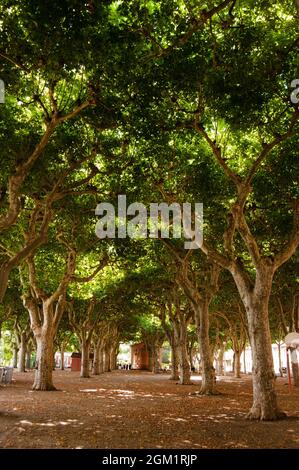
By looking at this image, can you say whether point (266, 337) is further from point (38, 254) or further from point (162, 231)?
point (38, 254)

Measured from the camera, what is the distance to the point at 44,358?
18.3 m

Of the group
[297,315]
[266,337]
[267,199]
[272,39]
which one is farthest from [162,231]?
[297,315]

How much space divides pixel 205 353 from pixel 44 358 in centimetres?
687

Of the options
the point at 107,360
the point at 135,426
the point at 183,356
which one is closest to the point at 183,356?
the point at 183,356

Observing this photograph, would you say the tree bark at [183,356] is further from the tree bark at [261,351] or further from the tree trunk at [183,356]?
the tree bark at [261,351]

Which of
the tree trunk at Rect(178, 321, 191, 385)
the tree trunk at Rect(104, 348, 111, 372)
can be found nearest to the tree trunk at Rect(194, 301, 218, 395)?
the tree trunk at Rect(178, 321, 191, 385)

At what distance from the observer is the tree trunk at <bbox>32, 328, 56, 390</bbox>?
18328 mm

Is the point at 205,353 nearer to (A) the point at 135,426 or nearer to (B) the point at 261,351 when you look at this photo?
(B) the point at 261,351

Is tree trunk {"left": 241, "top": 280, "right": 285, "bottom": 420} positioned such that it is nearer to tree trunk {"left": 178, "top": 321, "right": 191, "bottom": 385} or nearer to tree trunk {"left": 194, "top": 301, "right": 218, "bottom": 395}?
tree trunk {"left": 194, "top": 301, "right": 218, "bottom": 395}
